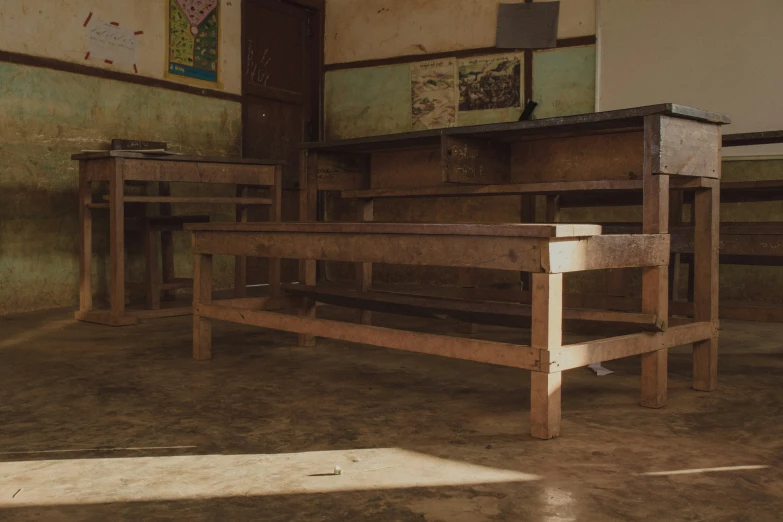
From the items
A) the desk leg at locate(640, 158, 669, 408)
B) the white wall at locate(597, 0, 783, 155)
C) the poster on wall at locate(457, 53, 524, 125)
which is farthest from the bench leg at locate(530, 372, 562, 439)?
the poster on wall at locate(457, 53, 524, 125)

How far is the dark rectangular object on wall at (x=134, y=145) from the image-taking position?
17.0ft

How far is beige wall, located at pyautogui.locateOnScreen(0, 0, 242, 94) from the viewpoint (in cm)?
475

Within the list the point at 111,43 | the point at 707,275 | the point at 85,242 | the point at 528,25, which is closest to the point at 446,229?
the point at 707,275

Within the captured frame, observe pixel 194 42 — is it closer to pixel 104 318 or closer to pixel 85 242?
pixel 85 242

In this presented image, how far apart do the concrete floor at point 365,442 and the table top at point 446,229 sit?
1.85 feet

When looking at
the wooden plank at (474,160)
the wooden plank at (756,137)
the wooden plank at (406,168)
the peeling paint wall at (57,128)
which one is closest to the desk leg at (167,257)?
the peeling paint wall at (57,128)

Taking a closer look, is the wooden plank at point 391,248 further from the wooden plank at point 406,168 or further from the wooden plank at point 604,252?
the wooden plank at point 406,168

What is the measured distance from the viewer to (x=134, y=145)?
17.2 ft

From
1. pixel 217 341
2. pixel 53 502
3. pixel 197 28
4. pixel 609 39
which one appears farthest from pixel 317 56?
pixel 53 502

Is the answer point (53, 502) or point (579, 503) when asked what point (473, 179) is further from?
point (53, 502)

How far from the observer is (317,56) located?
7.34 metres

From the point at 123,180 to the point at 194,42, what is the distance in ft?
7.22

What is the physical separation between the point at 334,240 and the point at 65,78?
326 cm

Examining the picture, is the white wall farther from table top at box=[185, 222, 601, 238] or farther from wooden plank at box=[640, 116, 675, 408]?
table top at box=[185, 222, 601, 238]
